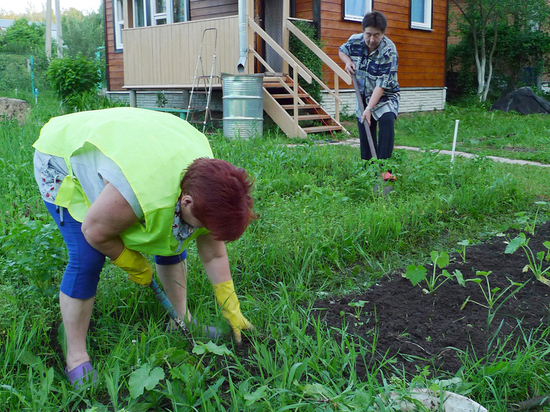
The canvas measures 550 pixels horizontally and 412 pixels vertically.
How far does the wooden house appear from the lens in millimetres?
9312

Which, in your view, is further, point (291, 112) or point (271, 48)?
point (271, 48)

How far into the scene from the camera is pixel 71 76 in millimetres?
10867

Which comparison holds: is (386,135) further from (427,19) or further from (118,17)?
(118,17)

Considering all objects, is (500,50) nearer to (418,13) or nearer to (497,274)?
(418,13)

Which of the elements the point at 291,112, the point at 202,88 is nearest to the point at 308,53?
the point at 291,112

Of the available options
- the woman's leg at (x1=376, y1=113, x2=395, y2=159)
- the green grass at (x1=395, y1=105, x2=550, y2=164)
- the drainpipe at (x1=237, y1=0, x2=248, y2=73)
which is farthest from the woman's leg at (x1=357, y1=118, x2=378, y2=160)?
the drainpipe at (x1=237, y1=0, x2=248, y2=73)

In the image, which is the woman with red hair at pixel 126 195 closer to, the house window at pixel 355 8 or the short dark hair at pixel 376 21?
the short dark hair at pixel 376 21

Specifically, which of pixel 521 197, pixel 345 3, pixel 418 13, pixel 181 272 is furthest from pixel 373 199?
pixel 418 13

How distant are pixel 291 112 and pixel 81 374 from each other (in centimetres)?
843

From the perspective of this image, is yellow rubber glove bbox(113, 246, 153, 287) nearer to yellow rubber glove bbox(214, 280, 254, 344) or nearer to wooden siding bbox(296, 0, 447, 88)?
yellow rubber glove bbox(214, 280, 254, 344)

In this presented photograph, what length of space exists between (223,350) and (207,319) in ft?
1.50

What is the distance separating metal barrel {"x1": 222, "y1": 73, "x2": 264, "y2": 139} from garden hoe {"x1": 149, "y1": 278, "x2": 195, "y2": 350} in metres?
6.08

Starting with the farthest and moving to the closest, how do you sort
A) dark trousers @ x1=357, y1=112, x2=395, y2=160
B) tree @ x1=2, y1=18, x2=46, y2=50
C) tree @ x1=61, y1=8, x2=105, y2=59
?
tree @ x1=2, y1=18, x2=46, y2=50
tree @ x1=61, y1=8, x2=105, y2=59
dark trousers @ x1=357, y1=112, x2=395, y2=160

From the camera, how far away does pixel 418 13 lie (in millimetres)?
13641
